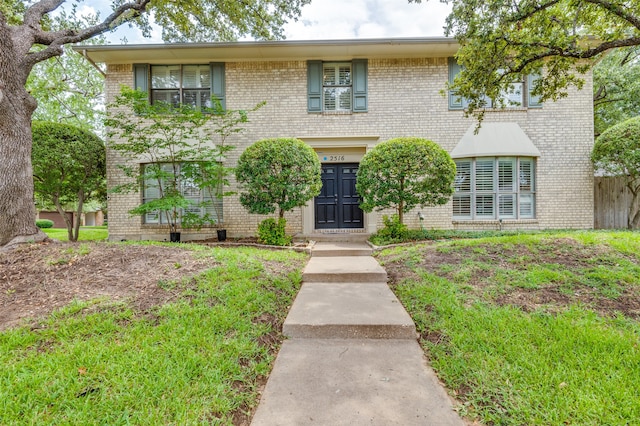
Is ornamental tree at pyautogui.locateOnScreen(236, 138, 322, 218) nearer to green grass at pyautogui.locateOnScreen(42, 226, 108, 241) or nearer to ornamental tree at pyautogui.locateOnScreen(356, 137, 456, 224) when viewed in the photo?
ornamental tree at pyautogui.locateOnScreen(356, 137, 456, 224)

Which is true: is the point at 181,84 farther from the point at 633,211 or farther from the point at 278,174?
the point at 633,211

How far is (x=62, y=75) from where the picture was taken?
15297mm

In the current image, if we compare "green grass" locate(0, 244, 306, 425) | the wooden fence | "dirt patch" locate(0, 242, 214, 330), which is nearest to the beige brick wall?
the wooden fence

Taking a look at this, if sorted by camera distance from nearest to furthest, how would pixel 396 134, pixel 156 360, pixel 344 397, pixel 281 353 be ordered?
pixel 344 397, pixel 156 360, pixel 281 353, pixel 396 134

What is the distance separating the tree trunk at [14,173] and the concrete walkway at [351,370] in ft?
15.6

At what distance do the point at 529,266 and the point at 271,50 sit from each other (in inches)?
321

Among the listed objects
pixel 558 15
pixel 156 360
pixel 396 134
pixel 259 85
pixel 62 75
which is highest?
pixel 62 75

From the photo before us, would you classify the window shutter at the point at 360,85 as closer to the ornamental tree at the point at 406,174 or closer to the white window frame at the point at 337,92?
the white window frame at the point at 337,92

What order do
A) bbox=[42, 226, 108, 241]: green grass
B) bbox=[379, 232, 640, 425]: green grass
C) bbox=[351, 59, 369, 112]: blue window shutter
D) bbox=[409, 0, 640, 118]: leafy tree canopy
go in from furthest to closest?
bbox=[42, 226, 108, 241]: green grass → bbox=[351, 59, 369, 112]: blue window shutter → bbox=[409, 0, 640, 118]: leafy tree canopy → bbox=[379, 232, 640, 425]: green grass

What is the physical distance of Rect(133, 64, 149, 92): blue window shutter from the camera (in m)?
8.81

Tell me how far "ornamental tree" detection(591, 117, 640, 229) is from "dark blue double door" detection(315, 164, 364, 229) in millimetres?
6928

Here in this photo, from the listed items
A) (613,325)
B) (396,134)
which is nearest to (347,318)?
(613,325)

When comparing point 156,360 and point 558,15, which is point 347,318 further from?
point 558,15

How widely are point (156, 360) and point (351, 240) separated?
239 inches
